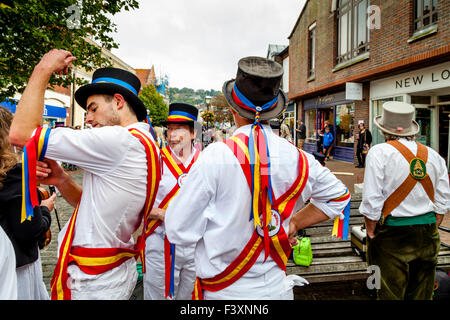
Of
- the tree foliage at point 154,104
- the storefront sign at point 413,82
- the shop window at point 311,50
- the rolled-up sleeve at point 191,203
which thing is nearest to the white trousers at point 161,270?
the rolled-up sleeve at point 191,203

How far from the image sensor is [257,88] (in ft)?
4.76

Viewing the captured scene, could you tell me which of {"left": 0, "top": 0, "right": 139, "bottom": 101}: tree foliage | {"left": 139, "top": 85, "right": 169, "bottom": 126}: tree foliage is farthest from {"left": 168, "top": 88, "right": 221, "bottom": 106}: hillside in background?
{"left": 0, "top": 0, "right": 139, "bottom": 101}: tree foliage

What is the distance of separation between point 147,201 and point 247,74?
0.93 m

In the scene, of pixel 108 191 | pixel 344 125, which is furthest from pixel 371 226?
pixel 344 125

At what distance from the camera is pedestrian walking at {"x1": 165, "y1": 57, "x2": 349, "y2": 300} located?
4.57ft

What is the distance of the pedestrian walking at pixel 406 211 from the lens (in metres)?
2.36

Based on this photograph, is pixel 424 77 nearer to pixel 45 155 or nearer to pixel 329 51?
pixel 329 51

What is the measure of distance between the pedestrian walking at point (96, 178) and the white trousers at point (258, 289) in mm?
551

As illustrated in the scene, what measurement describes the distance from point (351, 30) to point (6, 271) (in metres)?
13.9

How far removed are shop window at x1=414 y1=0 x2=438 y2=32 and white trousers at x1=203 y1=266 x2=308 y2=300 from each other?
974cm

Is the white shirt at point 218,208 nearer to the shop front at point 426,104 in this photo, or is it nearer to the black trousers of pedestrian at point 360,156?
the shop front at point 426,104
